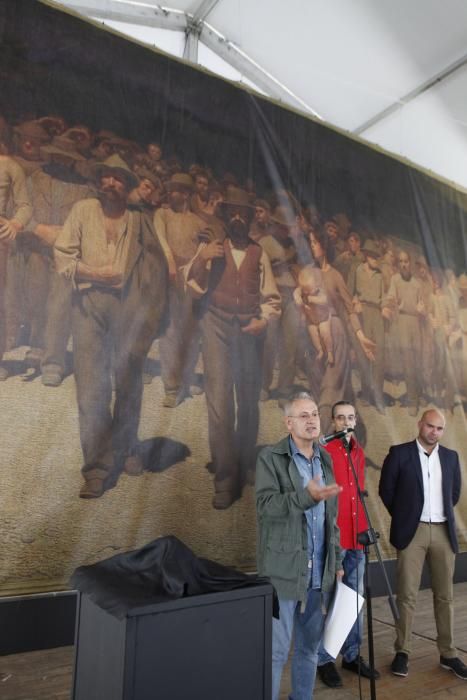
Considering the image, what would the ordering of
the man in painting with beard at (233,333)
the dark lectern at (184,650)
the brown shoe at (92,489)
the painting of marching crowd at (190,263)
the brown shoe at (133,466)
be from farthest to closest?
the man in painting with beard at (233,333)
the brown shoe at (133,466)
the painting of marching crowd at (190,263)
the brown shoe at (92,489)
the dark lectern at (184,650)

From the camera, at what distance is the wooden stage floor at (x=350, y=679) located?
144 inches

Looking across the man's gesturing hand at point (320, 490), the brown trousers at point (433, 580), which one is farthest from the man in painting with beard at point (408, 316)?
the man's gesturing hand at point (320, 490)

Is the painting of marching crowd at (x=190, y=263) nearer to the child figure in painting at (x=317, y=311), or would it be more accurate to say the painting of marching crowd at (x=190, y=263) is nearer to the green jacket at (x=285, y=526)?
the child figure in painting at (x=317, y=311)

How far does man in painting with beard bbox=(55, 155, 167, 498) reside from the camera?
15.8 ft

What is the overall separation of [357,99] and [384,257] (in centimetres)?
197

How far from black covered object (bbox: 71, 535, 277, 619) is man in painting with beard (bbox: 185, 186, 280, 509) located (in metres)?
3.08

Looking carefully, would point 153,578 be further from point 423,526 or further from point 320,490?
point 423,526

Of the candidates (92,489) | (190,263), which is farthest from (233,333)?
(92,489)

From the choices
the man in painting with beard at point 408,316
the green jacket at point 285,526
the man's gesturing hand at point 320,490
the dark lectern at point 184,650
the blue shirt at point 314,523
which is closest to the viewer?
the dark lectern at point 184,650

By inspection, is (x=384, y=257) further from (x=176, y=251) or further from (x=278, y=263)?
(x=176, y=251)

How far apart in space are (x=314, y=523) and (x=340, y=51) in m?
5.68

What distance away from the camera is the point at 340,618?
10.0 ft

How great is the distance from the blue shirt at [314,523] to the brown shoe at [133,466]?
211 cm

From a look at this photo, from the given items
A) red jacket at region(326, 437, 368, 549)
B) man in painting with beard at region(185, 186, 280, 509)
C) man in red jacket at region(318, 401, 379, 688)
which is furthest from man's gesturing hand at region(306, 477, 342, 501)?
man in painting with beard at region(185, 186, 280, 509)
